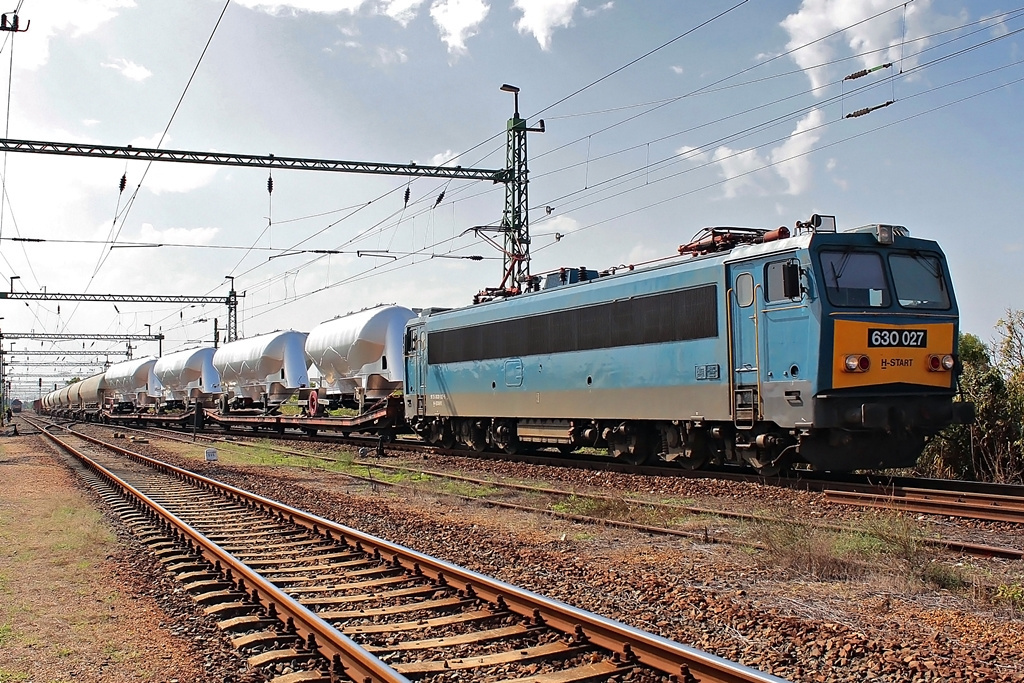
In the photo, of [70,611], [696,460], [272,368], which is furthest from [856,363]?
[272,368]

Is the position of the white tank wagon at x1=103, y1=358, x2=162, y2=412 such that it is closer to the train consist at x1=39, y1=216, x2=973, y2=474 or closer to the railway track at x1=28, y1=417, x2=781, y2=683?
the train consist at x1=39, y1=216, x2=973, y2=474

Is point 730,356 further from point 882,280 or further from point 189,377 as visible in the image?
point 189,377

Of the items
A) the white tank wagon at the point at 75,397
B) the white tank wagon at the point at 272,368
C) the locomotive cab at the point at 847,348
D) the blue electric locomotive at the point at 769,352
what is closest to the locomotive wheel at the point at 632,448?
the blue electric locomotive at the point at 769,352

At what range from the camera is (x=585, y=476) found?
603 inches

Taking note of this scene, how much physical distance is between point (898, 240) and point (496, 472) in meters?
8.65

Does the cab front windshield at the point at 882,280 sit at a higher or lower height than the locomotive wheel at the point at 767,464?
higher

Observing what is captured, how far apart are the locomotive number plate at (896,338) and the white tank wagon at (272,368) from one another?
23200mm

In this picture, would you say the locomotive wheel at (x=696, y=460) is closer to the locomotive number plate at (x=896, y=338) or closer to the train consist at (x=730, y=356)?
the train consist at (x=730, y=356)

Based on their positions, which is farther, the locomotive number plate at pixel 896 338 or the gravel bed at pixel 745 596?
the locomotive number plate at pixel 896 338

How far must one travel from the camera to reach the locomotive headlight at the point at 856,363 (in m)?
11.6

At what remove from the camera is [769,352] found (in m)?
12.3

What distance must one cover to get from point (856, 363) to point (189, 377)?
39094 millimetres

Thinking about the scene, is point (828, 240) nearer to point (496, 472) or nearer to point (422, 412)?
point (496, 472)

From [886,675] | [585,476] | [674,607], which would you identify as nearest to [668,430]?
[585,476]
